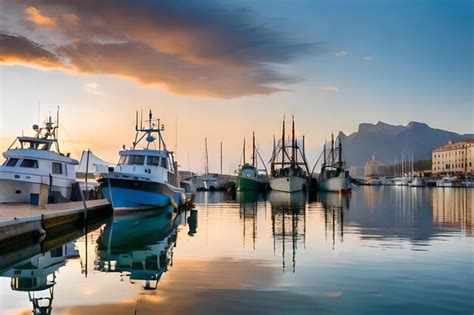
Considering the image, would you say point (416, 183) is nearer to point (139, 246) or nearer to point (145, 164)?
point (145, 164)

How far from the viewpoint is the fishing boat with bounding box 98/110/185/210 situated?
38062mm

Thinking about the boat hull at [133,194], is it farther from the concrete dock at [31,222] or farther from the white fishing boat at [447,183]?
the white fishing boat at [447,183]

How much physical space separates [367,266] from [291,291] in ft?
15.6

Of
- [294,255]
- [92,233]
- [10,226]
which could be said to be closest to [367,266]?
[294,255]

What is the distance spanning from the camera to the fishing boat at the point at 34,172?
1323 inches

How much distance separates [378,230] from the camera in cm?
2912

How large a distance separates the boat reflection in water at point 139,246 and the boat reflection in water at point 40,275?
1.45 meters

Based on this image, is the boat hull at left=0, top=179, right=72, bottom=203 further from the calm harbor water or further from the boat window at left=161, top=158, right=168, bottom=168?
the boat window at left=161, top=158, right=168, bottom=168

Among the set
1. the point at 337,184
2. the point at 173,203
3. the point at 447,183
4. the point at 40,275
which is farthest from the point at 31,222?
the point at 447,183

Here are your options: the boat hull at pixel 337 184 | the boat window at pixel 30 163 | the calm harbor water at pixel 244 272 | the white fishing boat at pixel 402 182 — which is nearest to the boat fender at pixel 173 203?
the boat window at pixel 30 163

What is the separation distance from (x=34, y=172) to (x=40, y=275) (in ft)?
66.6

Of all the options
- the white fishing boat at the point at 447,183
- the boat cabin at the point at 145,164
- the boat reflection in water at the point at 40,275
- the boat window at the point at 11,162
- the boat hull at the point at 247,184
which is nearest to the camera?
the boat reflection in water at the point at 40,275

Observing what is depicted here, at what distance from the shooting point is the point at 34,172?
35031mm

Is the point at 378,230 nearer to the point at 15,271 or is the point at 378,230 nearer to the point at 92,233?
the point at 92,233
